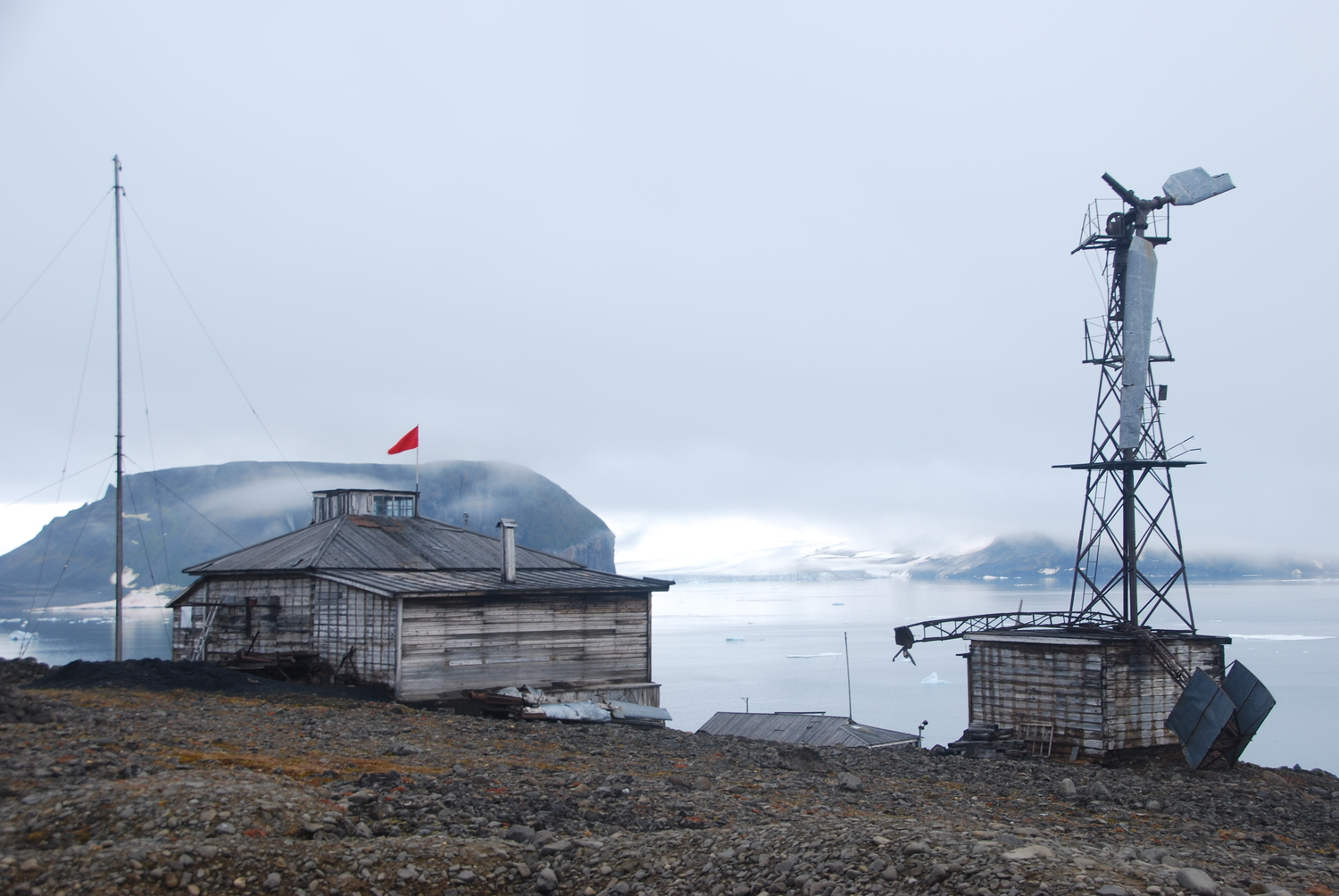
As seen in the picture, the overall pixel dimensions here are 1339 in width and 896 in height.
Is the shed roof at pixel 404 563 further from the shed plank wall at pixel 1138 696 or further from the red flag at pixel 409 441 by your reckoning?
the shed plank wall at pixel 1138 696

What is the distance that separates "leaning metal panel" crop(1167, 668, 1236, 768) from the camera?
1130 inches

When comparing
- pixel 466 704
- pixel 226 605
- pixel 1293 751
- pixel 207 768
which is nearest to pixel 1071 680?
pixel 466 704

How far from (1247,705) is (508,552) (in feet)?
76.2

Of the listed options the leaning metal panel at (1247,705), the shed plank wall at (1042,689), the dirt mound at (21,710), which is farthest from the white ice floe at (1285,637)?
the dirt mound at (21,710)

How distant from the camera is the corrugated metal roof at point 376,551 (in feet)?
114

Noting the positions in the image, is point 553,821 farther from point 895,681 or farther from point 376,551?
point 895,681

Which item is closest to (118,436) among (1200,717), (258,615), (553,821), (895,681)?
(258,615)

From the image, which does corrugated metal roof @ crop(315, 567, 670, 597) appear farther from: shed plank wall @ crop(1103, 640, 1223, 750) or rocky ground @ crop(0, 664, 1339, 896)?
shed plank wall @ crop(1103, 640, 1223, 750)

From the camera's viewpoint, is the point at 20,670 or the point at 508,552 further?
the point at 508,552

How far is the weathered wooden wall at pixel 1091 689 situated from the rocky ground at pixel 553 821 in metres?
7.41

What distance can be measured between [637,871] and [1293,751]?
221ft

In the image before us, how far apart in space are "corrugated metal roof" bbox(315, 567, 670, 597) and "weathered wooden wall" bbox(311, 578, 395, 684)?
411 mm

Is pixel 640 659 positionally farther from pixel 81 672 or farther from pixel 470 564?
pixel 81 672

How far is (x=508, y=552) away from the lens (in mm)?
34750
